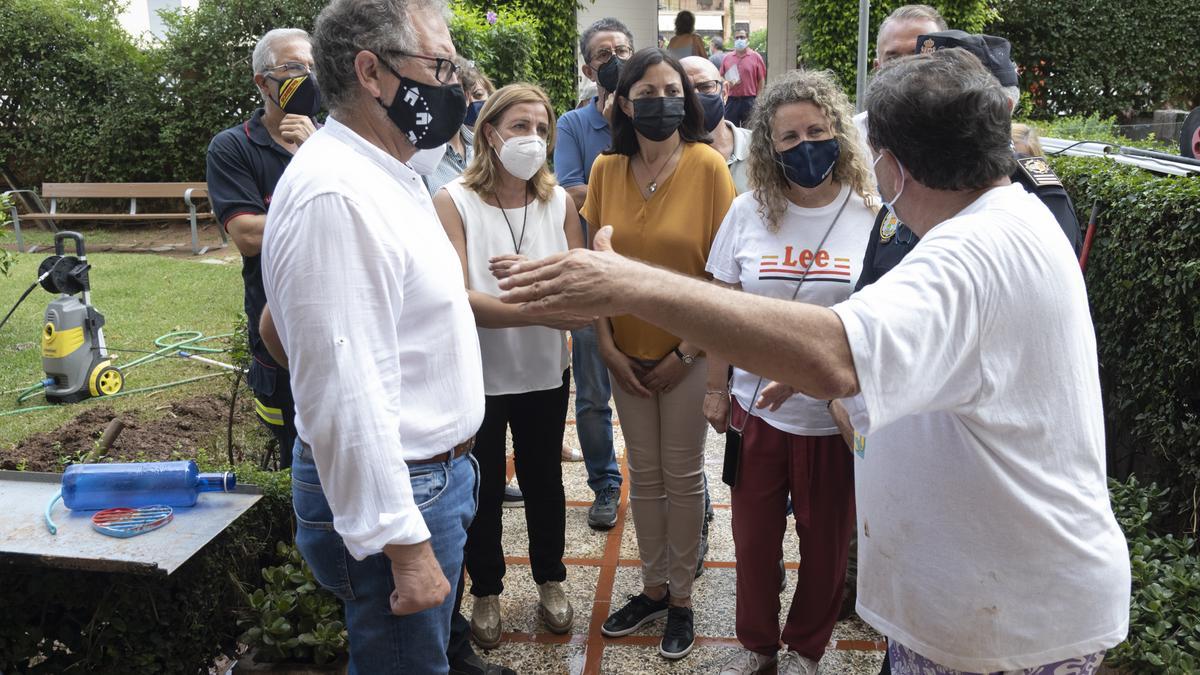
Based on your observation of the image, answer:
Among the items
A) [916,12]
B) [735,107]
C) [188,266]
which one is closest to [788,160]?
[916,12]

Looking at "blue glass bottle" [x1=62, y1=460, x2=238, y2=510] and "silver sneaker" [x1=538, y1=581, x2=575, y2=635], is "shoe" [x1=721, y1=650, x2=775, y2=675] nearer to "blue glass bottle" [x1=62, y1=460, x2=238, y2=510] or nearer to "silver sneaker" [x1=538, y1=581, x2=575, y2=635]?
"silver sneaker" [x1=538, y1=581, x2=575, y2=635]

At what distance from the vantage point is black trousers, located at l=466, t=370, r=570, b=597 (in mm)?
3438

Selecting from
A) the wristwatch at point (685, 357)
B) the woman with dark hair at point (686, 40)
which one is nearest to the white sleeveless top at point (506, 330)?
the wristwatch at point (685, 357)

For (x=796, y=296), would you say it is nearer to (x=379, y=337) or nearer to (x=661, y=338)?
(x=661, y=338)

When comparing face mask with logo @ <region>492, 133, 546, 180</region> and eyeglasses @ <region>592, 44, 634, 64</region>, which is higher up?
eyeglasses @ <region>592, 44, 634, 64</region>

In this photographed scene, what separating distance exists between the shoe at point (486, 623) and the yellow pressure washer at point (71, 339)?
3.95 metres

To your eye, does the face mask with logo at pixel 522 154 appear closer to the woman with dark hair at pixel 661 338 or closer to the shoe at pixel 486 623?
the woman with dark hair at pixel 661 338

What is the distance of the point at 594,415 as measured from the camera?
179 inches

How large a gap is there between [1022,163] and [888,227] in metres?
0.51

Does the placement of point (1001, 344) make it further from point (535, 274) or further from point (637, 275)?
point (535, 274)

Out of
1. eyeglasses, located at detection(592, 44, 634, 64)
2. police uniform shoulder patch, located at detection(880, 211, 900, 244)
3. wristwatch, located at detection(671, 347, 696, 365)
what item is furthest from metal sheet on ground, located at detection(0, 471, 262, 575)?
eyeglasses, located at detection(592, 44, 634, 64)

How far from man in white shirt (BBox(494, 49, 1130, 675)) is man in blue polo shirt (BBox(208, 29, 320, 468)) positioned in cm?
196

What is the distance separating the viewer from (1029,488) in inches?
65.9

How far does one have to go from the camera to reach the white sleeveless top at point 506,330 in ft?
11.2
